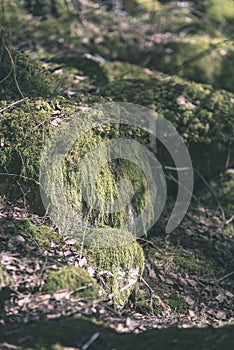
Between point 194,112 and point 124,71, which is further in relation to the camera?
point 124,71

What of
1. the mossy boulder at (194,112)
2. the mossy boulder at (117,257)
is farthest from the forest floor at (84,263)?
the mossy boulder at (194,112)

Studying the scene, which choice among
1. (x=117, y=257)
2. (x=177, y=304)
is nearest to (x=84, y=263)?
(x=117, y=257)

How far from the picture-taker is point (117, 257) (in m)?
4.75

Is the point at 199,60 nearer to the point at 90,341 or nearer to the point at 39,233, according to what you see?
the point at 39,233

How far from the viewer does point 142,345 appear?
3299mm

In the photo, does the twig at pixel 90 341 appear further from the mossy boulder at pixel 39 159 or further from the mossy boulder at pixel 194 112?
the mossy boulder at pixel 194 112

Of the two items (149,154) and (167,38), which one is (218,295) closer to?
(149,154)

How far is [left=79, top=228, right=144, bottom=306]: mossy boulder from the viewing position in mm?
4605

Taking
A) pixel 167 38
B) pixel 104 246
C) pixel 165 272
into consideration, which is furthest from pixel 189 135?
pixel 167 38

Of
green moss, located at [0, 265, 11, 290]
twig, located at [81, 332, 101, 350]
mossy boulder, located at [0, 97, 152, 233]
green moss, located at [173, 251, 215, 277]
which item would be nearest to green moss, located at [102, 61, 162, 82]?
mossy boulder, located at [0, 97, 152, 233]

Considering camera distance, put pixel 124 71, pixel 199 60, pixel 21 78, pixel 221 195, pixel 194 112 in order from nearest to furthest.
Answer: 1. pixel 21 78
2. pixel 194 112
3. pixel 221 195
4. pixel 124 71
5. pixel 199 60

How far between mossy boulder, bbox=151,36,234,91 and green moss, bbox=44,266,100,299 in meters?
5.00

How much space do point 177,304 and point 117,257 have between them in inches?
32.7

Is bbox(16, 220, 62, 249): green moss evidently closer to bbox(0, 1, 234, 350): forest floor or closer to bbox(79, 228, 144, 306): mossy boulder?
bbox(0, 1, 234, 350): forest floor
